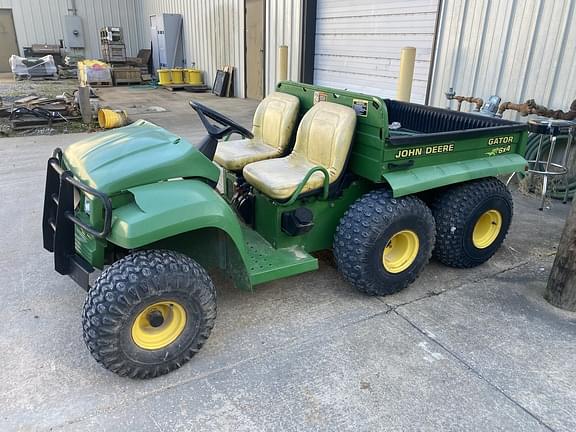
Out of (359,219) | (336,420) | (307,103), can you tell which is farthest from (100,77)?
(336,420)

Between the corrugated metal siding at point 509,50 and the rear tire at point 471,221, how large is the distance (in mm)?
2407

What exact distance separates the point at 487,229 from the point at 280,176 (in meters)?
1.74

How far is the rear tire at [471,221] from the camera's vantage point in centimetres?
327

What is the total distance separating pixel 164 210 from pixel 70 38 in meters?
18.2

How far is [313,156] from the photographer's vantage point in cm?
323

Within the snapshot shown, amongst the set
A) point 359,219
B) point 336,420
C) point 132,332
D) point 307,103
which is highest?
point 307,103

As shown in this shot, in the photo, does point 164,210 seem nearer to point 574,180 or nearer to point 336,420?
point 336,420

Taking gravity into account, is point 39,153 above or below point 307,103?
below

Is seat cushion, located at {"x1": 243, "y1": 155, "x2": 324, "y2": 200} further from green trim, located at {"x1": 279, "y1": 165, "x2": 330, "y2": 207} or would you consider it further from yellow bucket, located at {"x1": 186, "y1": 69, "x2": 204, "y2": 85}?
yellow bucket, located at {"x1": 186, "y1": 69, "x2": 204, "y2": 85}

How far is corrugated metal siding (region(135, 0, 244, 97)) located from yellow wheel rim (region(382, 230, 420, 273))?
1002 centimetres

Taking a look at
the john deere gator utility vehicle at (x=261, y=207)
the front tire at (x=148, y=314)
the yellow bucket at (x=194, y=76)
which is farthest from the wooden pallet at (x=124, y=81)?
the front tire at (x=148, y=314)

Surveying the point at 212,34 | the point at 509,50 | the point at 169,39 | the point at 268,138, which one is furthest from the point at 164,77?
the point at 268,138

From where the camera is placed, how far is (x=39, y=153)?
6574mm

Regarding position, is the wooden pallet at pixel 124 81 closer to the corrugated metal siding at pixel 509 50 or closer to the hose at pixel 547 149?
the corrugated metal siding at pixel 509 50
